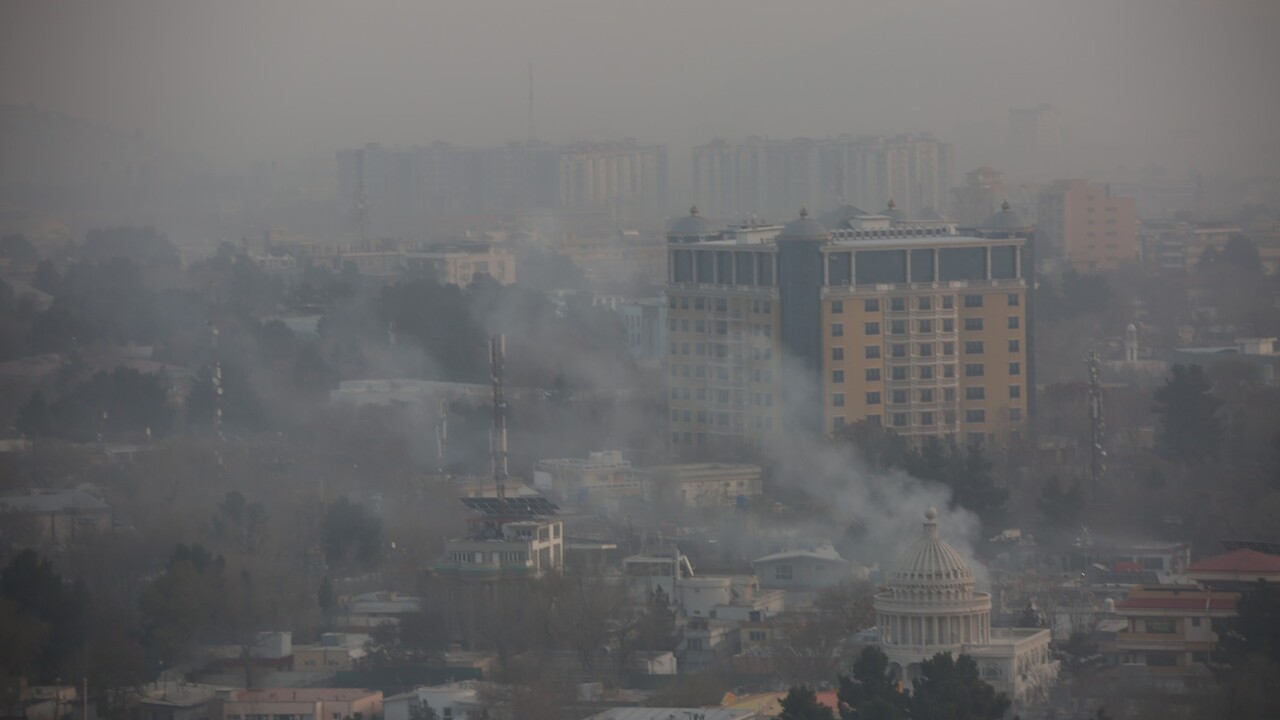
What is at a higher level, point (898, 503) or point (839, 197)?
point (839, 197)

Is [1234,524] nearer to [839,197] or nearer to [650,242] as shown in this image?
[839,197]

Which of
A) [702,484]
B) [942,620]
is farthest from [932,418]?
[942,620]

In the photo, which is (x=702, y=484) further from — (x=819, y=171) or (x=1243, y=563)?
(x=819, y=171)

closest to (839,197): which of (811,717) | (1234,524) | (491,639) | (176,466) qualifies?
(176,466)

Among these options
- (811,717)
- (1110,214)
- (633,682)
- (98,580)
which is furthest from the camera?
(1110,214)

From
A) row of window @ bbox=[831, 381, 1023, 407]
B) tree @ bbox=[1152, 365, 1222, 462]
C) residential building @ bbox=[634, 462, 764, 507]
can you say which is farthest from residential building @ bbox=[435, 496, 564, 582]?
tree @ bbox=[1152, 365, 1222, 462]

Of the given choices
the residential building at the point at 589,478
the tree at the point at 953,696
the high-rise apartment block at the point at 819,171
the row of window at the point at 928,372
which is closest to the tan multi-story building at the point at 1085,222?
the high-rise apartment block at the point at 819,171
